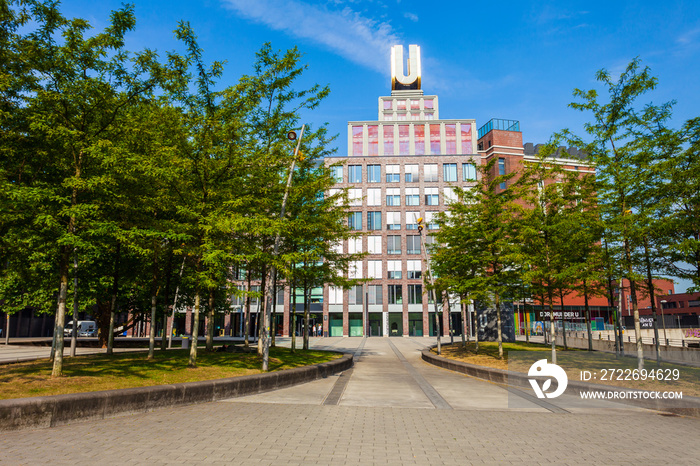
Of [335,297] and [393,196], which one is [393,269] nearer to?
[335,297]

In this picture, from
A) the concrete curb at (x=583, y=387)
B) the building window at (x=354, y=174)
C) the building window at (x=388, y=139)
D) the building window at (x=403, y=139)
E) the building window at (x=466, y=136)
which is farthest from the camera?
the building window at (x=388, y=139)

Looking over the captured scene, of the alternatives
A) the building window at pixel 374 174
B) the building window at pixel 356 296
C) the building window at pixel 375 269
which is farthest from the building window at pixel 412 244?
the building window at pixel 374 174

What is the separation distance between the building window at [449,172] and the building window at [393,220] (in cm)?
850

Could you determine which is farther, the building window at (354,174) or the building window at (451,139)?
the building window at (451,139)

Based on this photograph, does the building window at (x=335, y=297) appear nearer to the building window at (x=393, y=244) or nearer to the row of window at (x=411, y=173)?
the building window at (x=393, y=244)

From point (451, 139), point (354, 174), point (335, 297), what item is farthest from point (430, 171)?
point (335, 297)

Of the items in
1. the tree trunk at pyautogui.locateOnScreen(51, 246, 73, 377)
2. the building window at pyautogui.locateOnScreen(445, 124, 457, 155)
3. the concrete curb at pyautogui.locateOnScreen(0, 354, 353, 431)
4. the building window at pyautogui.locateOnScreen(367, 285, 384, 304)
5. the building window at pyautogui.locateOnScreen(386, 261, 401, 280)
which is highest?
the building window at pyautogui.locateOnScreen(445, 124, 457, 155)

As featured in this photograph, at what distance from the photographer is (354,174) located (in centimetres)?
5938

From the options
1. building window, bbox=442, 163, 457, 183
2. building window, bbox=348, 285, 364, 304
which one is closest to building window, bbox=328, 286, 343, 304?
building window, bbox=348, 285, 364, 304

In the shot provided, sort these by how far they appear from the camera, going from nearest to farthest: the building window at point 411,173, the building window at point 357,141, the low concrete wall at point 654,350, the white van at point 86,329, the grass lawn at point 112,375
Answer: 1. the grass lawn at point 112,375
2. the low concrete wall at point 654,350
3. the white van at point 86,329
4. the building window at point 411,173
5. the building window at point 357,141

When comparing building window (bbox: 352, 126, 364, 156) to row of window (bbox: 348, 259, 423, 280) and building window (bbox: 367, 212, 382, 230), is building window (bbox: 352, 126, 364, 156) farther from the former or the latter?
row of window (bbox: 348, 259, 423, 280)

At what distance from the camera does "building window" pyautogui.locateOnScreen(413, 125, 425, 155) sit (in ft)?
214

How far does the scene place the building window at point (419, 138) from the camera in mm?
65312

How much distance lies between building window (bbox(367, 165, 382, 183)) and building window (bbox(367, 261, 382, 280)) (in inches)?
464
